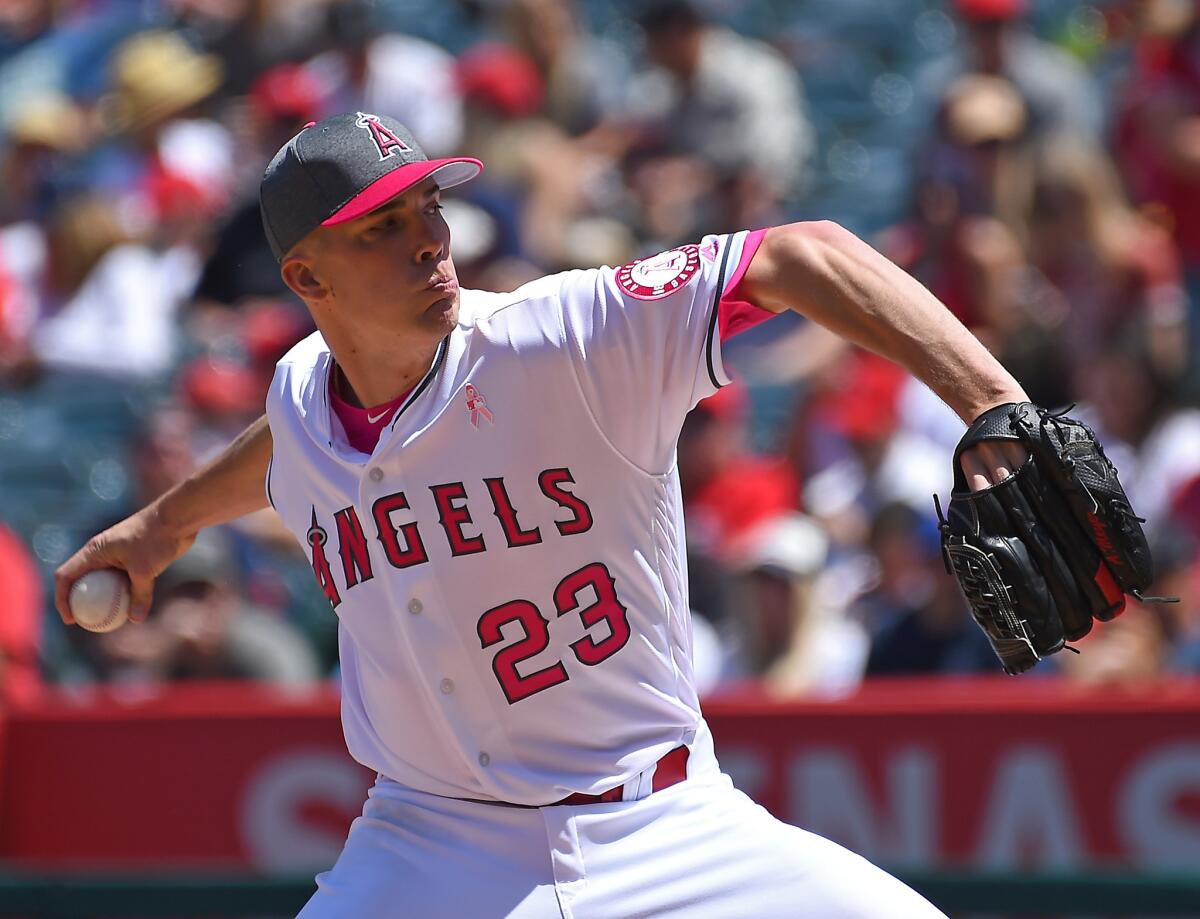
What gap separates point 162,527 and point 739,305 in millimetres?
1355

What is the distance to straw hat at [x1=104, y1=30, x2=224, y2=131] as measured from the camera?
9.30 meters

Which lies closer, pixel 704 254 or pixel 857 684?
pixel 704 254

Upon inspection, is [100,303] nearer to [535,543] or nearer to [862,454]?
[862,454]

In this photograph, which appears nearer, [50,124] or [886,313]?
[886,313]

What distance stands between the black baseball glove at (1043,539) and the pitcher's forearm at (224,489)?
4.87 ft

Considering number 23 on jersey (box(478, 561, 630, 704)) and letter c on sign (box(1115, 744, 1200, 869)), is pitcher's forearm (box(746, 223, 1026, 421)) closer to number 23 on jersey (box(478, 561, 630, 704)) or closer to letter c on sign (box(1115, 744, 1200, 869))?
number 23 on jersey (box(478, 561, 630, 704))

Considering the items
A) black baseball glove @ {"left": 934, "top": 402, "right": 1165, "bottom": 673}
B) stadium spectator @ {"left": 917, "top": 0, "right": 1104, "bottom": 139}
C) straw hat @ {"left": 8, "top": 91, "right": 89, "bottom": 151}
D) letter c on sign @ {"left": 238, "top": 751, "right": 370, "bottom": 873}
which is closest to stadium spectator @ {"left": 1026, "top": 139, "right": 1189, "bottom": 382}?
stadium spectator @ {"left": 917, "top": 0, "right": 1104, "bottom": 139}

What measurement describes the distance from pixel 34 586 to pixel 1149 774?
13.0ft

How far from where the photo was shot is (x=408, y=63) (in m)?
8.80

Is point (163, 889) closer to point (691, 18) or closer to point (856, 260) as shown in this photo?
point (856, 260)

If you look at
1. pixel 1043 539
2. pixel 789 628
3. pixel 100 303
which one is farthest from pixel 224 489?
pixel 100 303

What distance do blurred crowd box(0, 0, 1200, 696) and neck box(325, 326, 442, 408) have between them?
10.0ft

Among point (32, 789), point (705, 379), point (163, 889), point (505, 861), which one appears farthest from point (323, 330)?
point (32, 789)

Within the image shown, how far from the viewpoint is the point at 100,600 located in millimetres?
3656
